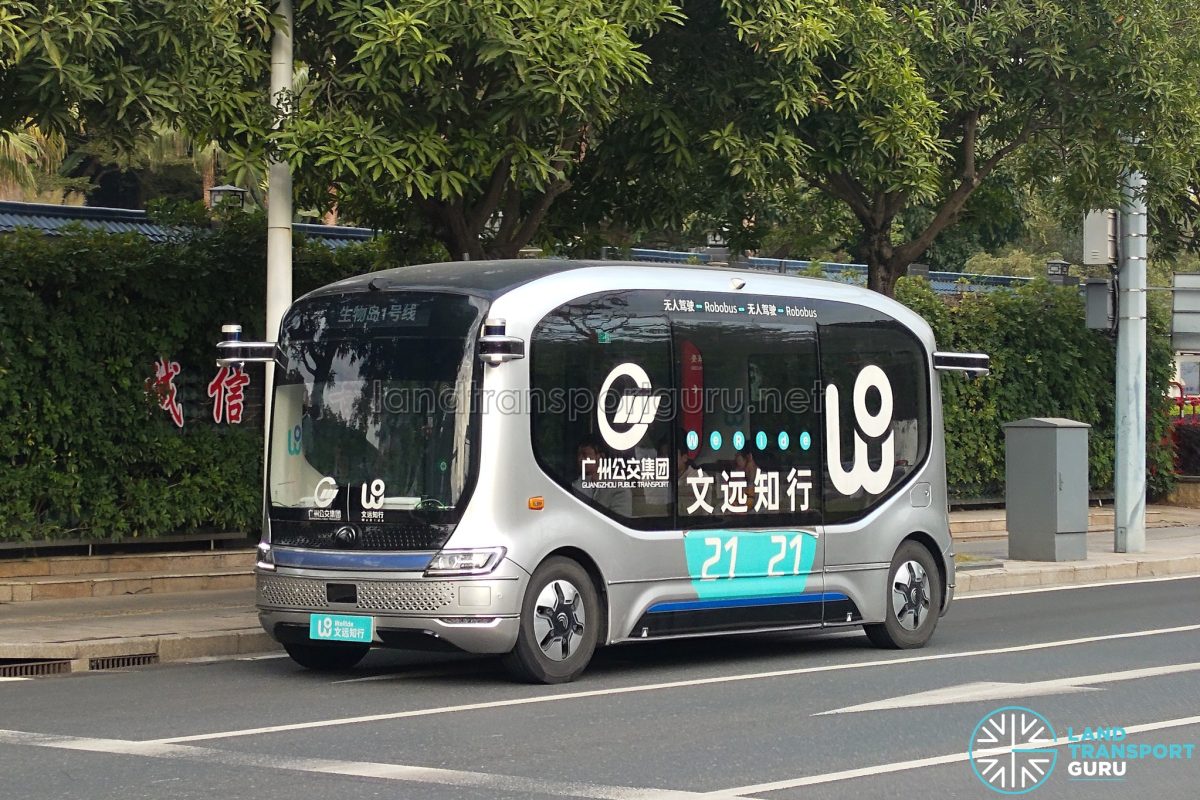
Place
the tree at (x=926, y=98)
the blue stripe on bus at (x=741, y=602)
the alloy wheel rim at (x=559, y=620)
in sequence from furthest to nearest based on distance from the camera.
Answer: the tree at (x=926, y=98)
the blue stripe on bus at (x=741, y=602)
the alloy wheel rim at (x=559, y=620)

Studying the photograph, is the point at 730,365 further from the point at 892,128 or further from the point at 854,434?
the point at 892,128

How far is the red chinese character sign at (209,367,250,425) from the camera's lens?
1762cm

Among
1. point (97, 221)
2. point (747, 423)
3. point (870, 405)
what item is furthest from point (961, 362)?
point (97, 221)

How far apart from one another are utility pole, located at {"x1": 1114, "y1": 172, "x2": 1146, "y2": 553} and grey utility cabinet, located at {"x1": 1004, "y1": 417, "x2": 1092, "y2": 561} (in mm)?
1499

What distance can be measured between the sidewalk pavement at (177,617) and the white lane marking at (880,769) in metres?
6.38

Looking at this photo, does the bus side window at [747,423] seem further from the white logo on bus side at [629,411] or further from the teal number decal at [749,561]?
the white logo on bus side at [629,411]

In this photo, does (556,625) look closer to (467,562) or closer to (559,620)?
(559,620)

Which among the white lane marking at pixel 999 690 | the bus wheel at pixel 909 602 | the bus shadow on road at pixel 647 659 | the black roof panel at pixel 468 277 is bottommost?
the bus shadow on road at pixel 647 659

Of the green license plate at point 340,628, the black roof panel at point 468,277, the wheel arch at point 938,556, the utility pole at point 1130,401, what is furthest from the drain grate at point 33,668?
the utility pole at point 1130,401

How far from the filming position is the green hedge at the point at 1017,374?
25.6m

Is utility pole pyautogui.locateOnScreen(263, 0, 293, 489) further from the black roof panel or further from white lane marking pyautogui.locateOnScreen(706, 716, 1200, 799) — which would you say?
white lane marking pyautogui.locateOnScreen(706, 716, 1200, 799)

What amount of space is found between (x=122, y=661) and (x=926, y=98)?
31.0 ft

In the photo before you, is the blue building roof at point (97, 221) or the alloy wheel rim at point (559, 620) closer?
the alloy wheel rim at point (559, 620)

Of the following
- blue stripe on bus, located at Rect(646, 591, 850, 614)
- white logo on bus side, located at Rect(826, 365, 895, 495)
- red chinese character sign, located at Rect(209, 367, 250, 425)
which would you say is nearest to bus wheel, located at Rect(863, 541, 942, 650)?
blue stripe on bus, located at Rect(646, 591, 850, 614)
